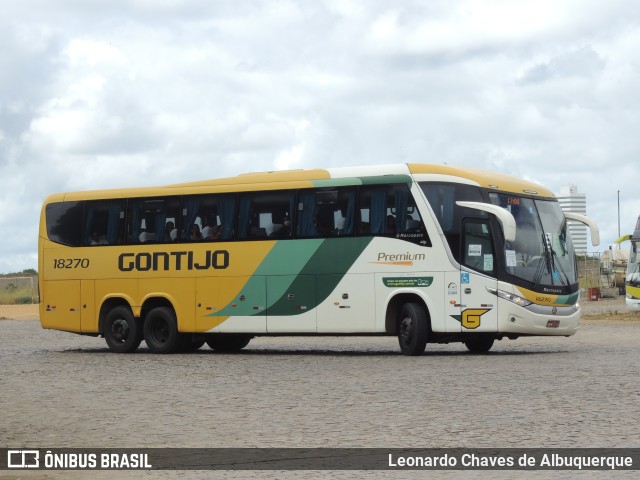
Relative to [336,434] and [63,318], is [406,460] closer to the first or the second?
[336,434]

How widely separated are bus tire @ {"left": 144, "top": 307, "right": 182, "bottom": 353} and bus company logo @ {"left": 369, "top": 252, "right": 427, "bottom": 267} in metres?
5.09

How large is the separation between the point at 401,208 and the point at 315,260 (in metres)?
2.11

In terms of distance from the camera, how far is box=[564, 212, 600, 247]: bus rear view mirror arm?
86.5 feet

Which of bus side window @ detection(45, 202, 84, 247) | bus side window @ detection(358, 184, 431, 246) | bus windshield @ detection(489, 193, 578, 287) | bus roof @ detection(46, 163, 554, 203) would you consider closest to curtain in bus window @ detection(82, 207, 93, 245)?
bus side window @ detection(45, 202, 84, 247)

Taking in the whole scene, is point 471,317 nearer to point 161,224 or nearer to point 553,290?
point 553,290

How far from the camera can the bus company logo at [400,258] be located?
24.2 meters

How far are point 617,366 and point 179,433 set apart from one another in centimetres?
973

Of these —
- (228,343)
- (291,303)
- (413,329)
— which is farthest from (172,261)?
(413,329)

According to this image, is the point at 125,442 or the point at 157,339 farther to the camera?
the point at 157,339

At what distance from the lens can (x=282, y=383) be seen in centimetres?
1872

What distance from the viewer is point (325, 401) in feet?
51.8

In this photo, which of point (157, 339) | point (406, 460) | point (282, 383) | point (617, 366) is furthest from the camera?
point (157, 339)

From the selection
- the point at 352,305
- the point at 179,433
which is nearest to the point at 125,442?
the point at 179,433

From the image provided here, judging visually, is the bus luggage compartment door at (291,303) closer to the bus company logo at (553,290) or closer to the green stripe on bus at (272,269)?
the green stripe on bus at (272,269)
